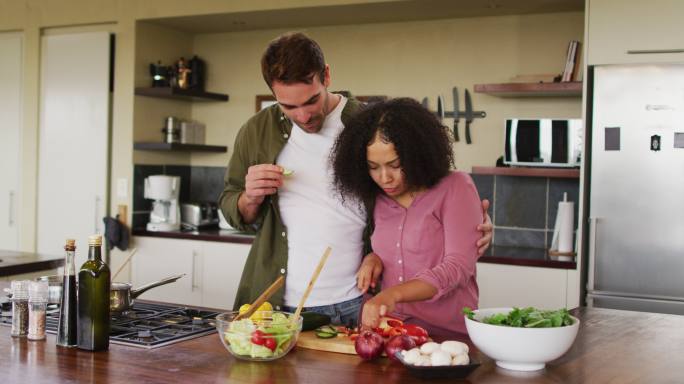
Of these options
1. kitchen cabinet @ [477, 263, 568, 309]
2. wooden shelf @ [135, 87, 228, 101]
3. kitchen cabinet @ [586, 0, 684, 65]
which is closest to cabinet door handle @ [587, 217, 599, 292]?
kitchen cabinet @ [477, 263, 568, 309]

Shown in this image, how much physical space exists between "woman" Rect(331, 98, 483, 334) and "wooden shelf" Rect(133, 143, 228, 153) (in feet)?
9.72

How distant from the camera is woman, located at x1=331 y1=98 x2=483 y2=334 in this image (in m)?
2.17

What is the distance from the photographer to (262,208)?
Answer: 100 inches

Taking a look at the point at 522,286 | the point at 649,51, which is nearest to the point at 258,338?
the point at 522,286

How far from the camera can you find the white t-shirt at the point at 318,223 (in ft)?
8.07

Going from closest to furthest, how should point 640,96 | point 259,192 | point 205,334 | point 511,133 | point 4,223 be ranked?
point 205,334, point 259,192, point 640,96, point 511,133, point 4,223

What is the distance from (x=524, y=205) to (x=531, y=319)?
2942mm

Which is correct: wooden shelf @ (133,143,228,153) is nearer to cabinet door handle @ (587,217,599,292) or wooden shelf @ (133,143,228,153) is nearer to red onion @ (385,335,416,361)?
cabinet door handle @ (587,217,599,292)

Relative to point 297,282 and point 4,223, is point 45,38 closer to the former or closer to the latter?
point 4,223

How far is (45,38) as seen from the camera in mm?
5449

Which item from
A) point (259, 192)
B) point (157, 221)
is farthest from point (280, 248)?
point (157, 221)

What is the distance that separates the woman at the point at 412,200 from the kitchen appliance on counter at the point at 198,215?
3028mm

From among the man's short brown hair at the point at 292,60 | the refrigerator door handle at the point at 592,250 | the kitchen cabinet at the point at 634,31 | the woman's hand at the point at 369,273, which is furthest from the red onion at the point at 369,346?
the kitchen cabinet at the point at 634,31

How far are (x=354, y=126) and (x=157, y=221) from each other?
319 centimetres
